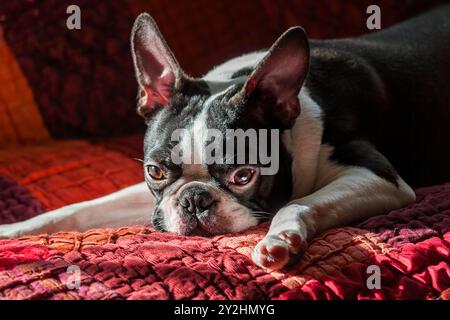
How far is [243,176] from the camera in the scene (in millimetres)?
2092

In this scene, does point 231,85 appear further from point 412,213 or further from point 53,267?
point 53,267

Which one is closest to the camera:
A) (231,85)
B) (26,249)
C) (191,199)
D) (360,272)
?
(360,272)

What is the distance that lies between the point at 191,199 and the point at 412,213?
639 millimetres

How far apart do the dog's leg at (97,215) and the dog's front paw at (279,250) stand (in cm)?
78

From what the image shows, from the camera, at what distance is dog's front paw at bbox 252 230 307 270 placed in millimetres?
1753

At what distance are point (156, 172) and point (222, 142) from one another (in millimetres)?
271

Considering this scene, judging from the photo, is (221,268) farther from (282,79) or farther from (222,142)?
(282,79)

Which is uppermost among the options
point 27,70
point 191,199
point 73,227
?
point 27,70

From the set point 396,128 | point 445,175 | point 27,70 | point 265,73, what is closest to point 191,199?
point 265,73

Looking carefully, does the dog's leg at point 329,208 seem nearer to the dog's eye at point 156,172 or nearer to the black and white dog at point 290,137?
the black and white dog at point 290,137

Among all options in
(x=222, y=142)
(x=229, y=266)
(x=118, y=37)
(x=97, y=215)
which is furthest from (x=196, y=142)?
(x=118, y=37)

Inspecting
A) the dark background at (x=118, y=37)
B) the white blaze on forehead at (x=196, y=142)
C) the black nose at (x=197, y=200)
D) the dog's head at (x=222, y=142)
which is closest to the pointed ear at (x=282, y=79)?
the dog's head at (x=222, y=142)

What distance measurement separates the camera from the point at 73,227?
2.38 metres

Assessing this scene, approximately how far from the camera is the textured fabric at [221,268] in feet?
5.47
